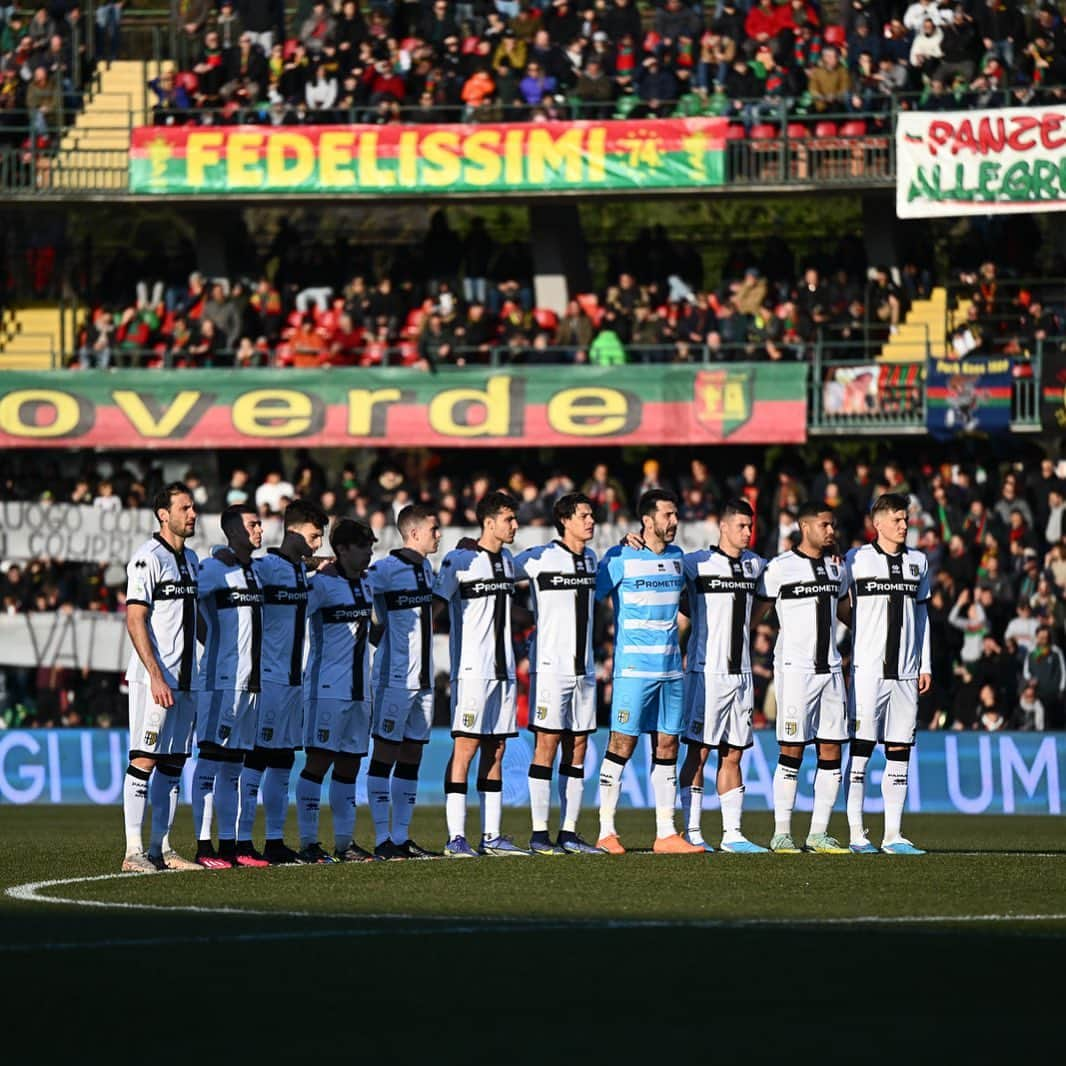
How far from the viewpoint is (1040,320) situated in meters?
30.3

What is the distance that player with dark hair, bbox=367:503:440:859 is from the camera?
15094mm

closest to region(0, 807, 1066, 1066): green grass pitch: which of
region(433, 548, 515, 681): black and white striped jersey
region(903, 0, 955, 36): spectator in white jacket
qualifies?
region(433, 548, 515, 681): black and white striped jersey

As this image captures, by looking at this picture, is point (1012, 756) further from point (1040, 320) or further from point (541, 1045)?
point (541, 1045)

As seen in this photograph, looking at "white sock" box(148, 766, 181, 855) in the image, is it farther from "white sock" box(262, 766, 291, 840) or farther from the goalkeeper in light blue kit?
the goalkeeper in light blue kit

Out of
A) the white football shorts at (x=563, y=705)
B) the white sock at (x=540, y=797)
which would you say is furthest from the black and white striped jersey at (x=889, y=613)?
the white sock at (x=540, y=797)

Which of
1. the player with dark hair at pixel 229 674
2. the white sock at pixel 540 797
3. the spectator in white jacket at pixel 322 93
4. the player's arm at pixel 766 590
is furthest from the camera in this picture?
the spectator in white jacket at pixel 322 93

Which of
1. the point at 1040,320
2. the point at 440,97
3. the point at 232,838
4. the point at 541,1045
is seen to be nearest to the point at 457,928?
the point at 541,1045

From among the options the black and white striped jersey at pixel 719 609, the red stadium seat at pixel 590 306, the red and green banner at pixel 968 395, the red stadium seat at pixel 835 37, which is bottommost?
the black and white striped jersey at pixel 719 609

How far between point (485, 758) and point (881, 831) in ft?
19.2

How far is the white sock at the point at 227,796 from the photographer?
1456 cm

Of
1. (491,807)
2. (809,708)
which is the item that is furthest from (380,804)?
(809,708)

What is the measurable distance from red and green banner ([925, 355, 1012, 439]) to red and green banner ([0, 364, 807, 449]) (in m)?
1.78

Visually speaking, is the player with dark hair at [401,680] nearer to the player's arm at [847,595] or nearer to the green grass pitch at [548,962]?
the green grass pitch at [548,962]

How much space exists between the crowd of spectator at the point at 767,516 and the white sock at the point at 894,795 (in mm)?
9285
